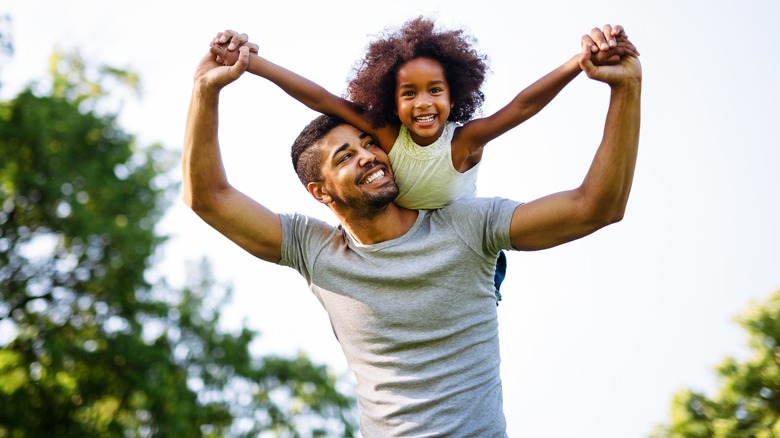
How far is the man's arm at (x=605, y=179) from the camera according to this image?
3697mm

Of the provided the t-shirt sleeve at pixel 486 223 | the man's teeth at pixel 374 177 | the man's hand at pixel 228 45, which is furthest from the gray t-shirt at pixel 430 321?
the man's hand at pixel 228 45

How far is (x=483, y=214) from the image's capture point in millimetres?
3982

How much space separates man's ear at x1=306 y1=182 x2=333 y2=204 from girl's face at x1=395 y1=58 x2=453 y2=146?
17.9 inches

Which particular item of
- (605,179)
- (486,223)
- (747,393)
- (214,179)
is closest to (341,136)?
(214,179)

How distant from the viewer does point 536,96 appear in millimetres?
4062

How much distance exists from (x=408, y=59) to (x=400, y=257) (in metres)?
0.91

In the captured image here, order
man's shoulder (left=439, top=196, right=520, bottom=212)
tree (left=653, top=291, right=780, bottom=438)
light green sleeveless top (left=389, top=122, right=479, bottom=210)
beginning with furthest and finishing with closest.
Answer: tree (left=653, top=291, right=780, bottom=438)
light green sleeveless top (left=389, top=122, right=479, bottom=210)
man's shoulder (left=439, top=196, right=520, bottom=212)

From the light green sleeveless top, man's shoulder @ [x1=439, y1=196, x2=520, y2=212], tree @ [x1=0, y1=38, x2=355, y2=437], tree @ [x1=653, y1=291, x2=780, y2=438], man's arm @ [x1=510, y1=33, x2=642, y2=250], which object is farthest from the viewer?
tree @ [x1=0, y1=38, x2=355, y2=437]

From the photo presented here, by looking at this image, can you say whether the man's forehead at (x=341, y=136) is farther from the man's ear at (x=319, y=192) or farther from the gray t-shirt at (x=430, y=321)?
the gray t-shirt at (x=430, y=321)

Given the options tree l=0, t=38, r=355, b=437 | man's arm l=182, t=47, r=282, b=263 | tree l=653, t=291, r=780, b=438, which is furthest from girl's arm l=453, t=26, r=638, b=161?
tree l=0, t=38, r=355, b=437

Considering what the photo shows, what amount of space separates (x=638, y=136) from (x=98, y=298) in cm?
2049

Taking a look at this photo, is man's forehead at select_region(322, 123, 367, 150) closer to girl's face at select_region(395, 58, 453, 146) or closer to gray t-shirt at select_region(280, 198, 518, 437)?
girl's face at select_region(395, 58, 453, 146)

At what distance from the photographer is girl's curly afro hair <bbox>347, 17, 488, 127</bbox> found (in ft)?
14.2

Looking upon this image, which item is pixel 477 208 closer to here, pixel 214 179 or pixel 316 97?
pixel 316 97
